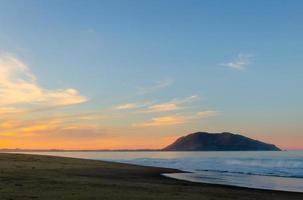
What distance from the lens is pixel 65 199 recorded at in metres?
17.4

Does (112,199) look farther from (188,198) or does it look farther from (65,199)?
(188,198)

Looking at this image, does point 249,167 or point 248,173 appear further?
point 249,167

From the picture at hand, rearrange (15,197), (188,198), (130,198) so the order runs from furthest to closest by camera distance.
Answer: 1. (188,198)
2. (130,198)
3. (15,197)

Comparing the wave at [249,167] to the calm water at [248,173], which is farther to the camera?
the wave at [249,167]

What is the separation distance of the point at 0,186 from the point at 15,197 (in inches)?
179

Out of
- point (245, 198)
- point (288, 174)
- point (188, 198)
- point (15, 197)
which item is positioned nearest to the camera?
point (15, 197)

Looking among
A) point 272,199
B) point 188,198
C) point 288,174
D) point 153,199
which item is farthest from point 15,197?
point 288,174

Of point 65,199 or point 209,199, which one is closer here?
point 65,199

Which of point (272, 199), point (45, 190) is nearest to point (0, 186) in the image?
point (45, 190)

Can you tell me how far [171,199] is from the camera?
19.4 meters

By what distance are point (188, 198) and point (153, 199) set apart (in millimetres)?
2173

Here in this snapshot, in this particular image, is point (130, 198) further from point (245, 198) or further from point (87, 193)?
point (245, 198)

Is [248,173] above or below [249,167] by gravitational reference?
below

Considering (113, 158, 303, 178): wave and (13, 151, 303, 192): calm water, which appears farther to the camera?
(113, 158, 303, 178): wave
